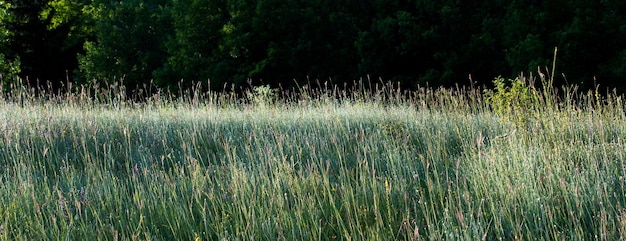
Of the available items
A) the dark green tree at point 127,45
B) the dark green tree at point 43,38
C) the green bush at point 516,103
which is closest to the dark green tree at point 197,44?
the dark green tree at point 127,45

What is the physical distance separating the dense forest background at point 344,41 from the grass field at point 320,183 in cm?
880

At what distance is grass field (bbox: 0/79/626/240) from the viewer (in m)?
3.53

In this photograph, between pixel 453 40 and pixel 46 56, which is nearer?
pixel 453 40

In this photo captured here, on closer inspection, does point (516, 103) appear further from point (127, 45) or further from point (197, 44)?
point (127, 45)

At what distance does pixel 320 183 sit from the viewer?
4.44 meters

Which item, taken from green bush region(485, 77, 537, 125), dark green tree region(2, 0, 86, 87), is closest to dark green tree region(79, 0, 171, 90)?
dark green tree region(2, 0, 86, 87)

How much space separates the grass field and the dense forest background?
8.80 meters

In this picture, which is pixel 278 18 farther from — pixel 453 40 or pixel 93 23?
pixel 93 23

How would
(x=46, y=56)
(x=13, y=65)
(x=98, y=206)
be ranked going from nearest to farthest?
1. (x=98, y=206)
2. (x=13, y=65)
3. (x=46, y=56)

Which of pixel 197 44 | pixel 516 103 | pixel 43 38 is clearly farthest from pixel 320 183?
pixel 43 38

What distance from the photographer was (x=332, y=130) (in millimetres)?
6965

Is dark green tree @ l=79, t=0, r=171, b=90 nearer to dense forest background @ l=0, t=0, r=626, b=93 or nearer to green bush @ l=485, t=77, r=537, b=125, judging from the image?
dense forest background @ l=0, t=0, r=626, b=93

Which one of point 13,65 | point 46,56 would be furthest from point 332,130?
point 46,56

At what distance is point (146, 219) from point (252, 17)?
16.4 m
